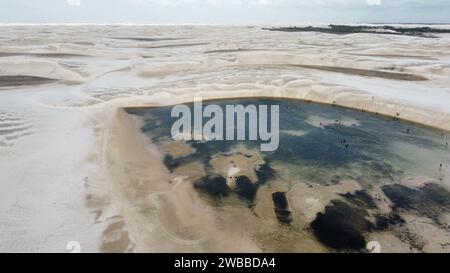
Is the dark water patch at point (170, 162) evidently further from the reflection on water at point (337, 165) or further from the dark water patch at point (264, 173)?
the dark water patch at point (264, 173)

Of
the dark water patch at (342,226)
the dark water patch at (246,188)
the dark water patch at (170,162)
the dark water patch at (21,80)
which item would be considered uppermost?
the dark water patch at (21,80)

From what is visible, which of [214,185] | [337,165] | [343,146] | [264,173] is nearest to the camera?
[214,185]

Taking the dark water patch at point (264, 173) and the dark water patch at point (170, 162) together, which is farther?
the dark water patch at point (170, 162)

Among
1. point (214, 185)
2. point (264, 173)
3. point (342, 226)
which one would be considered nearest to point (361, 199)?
point (342, 226)

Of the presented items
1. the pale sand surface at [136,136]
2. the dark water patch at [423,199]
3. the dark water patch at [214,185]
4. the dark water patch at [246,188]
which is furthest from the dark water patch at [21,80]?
the dark water patch at [423,199]

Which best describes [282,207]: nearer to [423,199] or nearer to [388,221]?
[388,221]

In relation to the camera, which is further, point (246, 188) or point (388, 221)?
point (246, 188)

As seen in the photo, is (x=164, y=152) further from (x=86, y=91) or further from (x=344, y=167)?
(x=86, y=91)
